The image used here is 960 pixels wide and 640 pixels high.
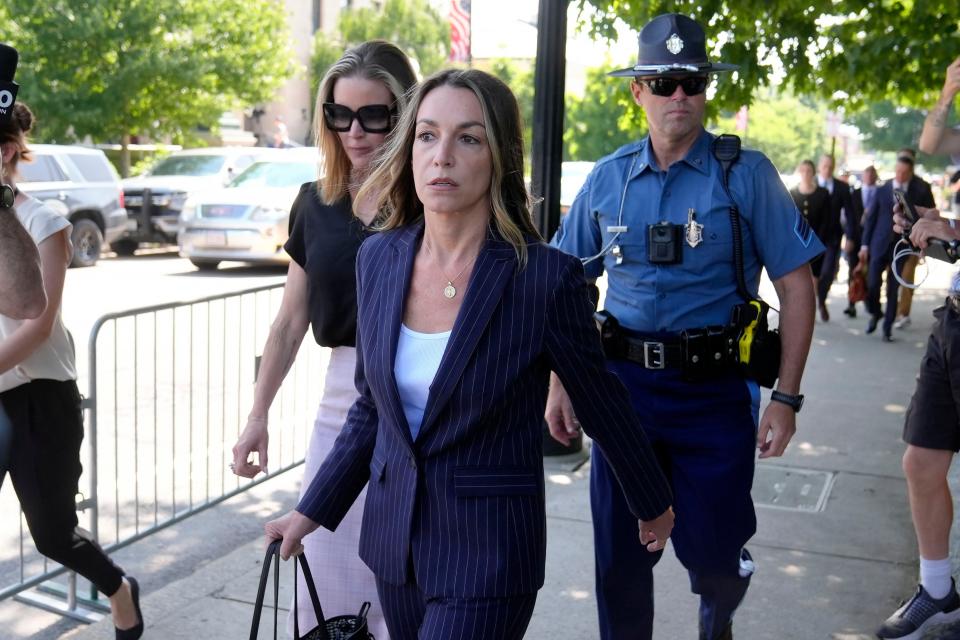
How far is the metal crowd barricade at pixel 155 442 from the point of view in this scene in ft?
16.5

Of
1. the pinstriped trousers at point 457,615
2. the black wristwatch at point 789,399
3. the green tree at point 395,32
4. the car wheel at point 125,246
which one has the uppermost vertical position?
the green tree at point 395,32

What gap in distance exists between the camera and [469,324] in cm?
249

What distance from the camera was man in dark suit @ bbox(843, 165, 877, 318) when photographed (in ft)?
49.0

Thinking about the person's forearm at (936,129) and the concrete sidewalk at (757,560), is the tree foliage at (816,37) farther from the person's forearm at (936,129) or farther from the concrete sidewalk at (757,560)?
the person's forearm at (936,129)

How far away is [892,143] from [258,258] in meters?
56.2

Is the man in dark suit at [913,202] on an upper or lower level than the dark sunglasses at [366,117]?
A: lower

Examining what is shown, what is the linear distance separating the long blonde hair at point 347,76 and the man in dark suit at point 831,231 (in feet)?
35.0

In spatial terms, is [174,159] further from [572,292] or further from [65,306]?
[572,292]

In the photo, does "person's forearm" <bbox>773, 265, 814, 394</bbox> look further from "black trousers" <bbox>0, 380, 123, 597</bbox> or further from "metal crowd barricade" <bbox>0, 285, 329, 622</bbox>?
"metal crowd barricade" <bbox>0, 285, 329, 622</bbox>

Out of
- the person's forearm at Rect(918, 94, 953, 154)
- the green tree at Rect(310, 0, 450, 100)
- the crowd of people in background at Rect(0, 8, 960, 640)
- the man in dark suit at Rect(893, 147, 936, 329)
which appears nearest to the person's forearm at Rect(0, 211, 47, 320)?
the crowd of people in background at Rect(0, 8, 960, 640)

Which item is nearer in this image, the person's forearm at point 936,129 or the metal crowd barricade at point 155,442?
the person's forearm at point 936,129

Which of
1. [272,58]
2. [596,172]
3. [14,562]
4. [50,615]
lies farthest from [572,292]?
[272,58]

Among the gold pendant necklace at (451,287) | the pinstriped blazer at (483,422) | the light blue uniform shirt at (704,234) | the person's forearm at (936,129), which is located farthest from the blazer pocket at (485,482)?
the person's forearm at (936,129)

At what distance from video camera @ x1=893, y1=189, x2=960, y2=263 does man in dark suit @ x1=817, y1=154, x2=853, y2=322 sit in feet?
30.4
